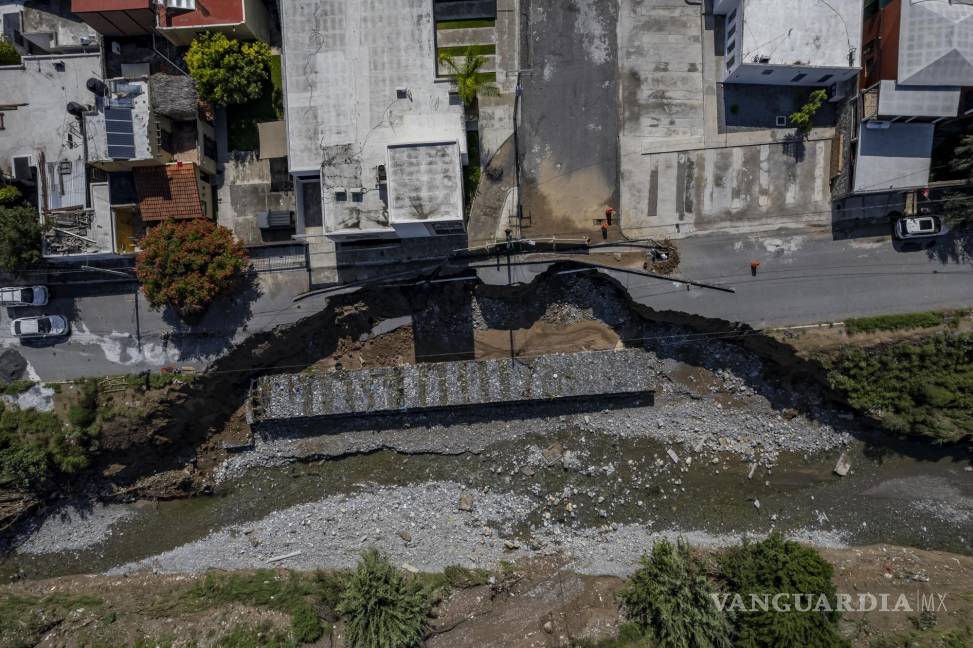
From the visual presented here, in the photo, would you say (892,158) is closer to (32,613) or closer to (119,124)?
(119,124)

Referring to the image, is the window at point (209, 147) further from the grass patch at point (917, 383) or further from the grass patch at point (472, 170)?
the grass patch at point (917, 383)

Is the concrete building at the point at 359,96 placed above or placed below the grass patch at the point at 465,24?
below

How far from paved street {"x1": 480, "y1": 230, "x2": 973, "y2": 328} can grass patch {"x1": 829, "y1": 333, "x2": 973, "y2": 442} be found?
7.46ft

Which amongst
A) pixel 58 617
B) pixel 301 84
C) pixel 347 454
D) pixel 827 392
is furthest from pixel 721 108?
pixel 58 617

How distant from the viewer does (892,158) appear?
2772 cm

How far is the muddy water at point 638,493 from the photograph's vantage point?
31.7 metres

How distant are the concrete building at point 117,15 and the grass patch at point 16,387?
67.3 ft

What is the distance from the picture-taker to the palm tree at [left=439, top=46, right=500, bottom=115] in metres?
28.0

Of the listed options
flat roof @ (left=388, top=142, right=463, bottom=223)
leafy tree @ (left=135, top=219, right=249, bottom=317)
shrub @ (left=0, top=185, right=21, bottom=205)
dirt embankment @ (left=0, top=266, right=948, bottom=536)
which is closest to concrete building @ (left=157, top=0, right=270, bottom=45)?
leafy tree @ (left=135, top=219, right=249, bottom=317)

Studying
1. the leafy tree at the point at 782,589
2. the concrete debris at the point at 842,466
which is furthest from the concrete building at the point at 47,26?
the concrete debris at the point at 842,466

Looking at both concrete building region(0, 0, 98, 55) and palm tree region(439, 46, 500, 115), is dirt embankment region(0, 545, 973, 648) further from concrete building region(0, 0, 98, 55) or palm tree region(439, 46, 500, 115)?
concrete building region(0, 0, 98, 55)

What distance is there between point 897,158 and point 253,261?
117 ft

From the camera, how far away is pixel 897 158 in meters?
27.7

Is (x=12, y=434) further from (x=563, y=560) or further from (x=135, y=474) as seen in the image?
(x=563, y=560)
